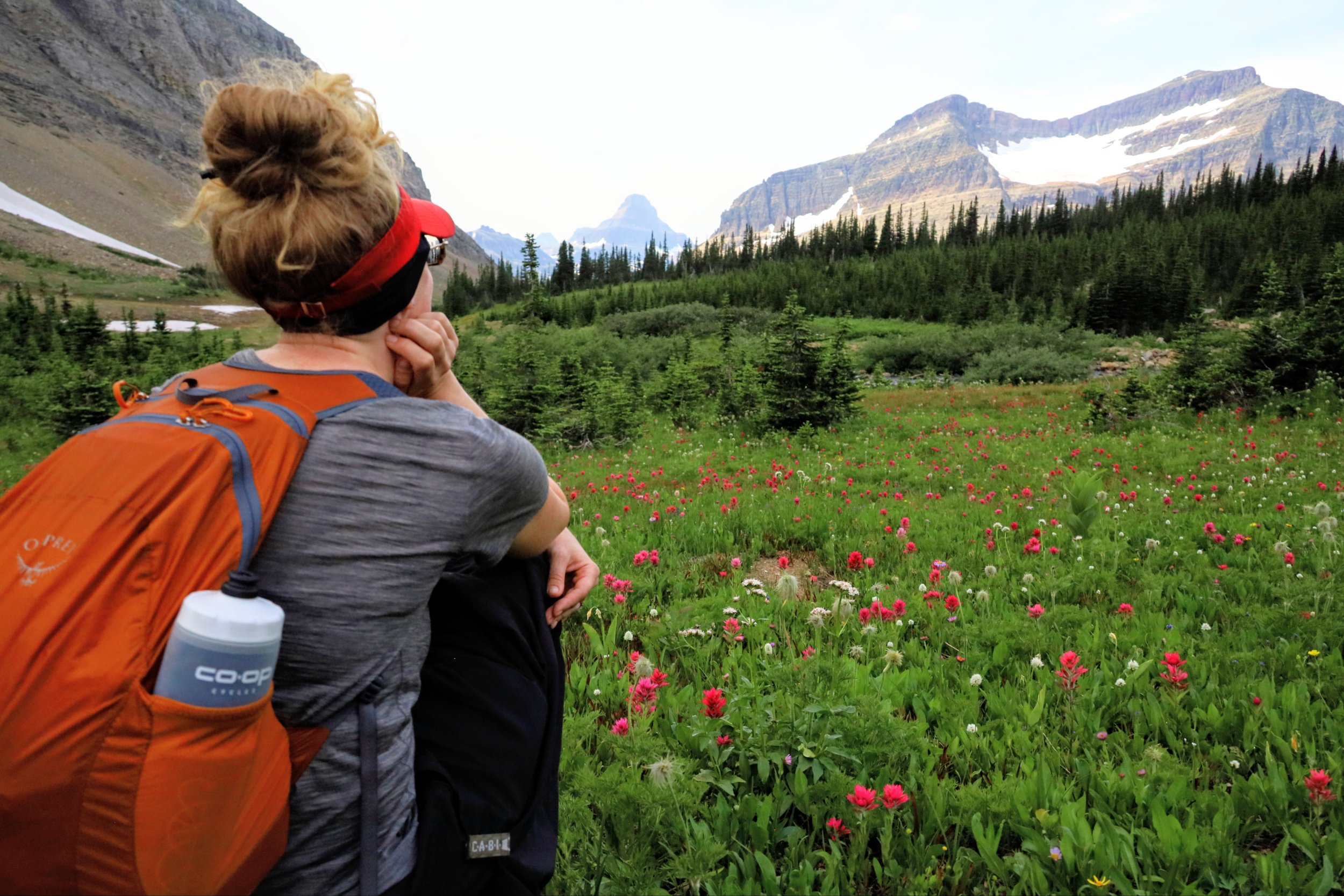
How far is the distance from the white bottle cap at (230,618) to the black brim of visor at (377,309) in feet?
2.58

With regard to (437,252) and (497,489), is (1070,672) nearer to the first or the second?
(497,489)

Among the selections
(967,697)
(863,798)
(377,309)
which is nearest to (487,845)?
(377,309)

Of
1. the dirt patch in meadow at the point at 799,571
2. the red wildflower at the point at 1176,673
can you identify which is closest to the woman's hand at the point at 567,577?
the red wildflower at the point at 1176,673

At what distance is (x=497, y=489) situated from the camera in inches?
61.9

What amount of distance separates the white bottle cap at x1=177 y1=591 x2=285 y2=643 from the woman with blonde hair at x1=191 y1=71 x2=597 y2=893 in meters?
0.20

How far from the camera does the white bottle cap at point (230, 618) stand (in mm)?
1050

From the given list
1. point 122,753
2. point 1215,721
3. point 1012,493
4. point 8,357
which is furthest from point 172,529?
point 8,357

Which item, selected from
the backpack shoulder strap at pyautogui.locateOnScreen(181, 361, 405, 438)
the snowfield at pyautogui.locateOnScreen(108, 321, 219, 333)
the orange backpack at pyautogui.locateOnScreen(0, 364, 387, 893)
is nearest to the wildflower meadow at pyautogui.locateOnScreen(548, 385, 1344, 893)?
the orange backpack at pyautogui.locateOnScreen(0, 364, 387, 893)

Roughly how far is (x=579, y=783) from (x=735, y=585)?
2.86m

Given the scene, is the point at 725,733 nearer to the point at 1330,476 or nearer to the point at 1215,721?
the point at 1215,721

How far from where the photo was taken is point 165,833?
3.40 feet

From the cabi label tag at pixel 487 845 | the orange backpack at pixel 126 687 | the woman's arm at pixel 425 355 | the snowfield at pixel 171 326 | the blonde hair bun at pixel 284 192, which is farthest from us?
the snowfield at pixel 171 326

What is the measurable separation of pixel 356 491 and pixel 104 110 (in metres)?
203

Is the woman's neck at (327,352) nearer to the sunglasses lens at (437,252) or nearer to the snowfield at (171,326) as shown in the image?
the sunglasses lens at (437,252)
